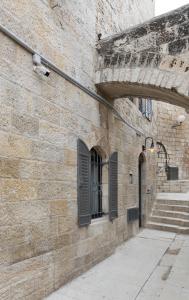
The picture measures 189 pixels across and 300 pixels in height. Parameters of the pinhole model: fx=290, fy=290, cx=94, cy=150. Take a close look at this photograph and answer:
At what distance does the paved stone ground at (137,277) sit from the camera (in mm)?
3672

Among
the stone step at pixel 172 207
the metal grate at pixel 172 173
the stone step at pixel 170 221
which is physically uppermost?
the metal grate at pixel 172 173

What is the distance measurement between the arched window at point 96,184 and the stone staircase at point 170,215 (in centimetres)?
338

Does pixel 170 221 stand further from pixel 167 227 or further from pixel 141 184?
pixel 141 184

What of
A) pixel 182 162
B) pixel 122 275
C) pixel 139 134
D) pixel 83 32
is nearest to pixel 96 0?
pixel 83 32

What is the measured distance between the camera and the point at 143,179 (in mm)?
8586

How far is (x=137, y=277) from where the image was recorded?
434cm

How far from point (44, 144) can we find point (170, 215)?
6.19 m

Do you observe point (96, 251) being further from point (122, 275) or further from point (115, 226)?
point (115, 226)

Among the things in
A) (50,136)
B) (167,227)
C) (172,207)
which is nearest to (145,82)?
(50,136)

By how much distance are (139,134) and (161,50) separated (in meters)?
3.55

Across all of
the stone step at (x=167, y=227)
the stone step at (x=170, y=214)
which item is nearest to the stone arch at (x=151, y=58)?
the stone step at (x=167, y=227)

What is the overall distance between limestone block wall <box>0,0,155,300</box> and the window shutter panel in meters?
0.10

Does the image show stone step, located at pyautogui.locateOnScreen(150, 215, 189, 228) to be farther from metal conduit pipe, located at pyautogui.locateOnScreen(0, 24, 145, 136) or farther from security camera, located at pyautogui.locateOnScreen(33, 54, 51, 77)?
security camera, located at pyautogui.locateOnScreen(33, 54, 51, 77)

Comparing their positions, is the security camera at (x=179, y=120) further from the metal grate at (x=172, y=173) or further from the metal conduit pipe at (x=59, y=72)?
the metal conduit pipe at (x=59, y=72)
